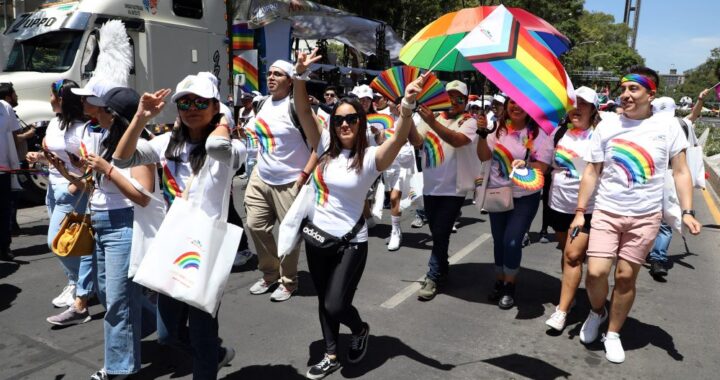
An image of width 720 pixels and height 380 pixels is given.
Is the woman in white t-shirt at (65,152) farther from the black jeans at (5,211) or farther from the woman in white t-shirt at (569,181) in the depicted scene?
the woman in white t-shirt at (569,181)

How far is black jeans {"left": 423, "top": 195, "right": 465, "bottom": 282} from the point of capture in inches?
190

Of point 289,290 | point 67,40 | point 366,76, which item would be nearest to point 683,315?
point 289,290

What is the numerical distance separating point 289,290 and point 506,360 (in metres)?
1.96

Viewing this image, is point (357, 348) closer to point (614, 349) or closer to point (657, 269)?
point (614, 349)

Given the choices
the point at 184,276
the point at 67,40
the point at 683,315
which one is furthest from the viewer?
the point at 67,40

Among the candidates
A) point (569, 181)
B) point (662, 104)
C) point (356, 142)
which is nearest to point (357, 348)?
point (356, 142)

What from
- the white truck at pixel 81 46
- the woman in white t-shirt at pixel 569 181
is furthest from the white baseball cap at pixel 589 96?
the white truck at pixel 81 46

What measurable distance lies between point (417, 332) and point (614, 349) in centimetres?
136

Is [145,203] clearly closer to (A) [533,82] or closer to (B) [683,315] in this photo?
(A) [533,82]

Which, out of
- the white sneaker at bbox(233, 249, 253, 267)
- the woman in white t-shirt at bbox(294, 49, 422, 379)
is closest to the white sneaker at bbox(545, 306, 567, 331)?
the woman in white t-shirt at bbox(294, 49, 422, 379)

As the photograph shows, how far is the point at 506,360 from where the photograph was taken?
12.4 feet

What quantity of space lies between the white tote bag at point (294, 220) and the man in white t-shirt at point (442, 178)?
1.70 meters

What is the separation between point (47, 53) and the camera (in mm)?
9609

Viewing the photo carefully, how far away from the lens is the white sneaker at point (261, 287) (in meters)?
4.95
